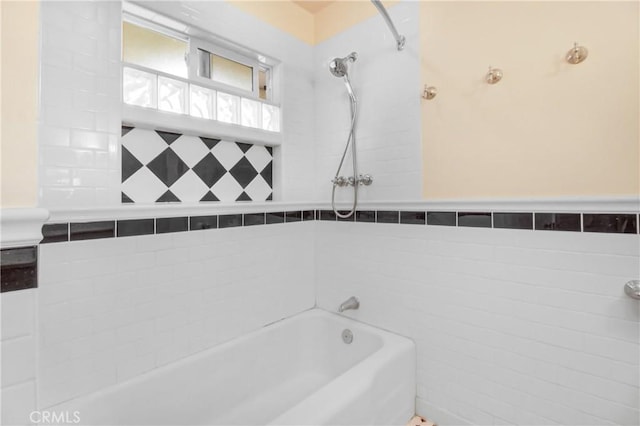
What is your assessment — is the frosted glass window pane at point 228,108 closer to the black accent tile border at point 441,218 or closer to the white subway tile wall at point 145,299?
the white subway tile wall at point 145,299

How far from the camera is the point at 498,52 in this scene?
1.36m

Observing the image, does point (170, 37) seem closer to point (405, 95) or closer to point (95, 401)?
point (405, 95)

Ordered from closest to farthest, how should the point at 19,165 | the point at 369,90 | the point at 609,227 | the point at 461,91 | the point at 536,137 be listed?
the point at 19,165, the point at 609,227, the point at 536,137, the point at 461,91, the point at 369,90

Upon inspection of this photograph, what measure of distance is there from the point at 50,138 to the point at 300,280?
142 cm

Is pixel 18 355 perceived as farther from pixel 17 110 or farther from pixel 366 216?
pixel 366 216

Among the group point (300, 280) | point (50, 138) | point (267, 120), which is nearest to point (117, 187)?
point (50, 138)

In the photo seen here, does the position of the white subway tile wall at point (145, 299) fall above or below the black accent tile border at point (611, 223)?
below

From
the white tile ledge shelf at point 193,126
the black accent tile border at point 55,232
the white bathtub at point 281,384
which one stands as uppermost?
the white tile ledge shelf at point 193,126

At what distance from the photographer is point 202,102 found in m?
1.63

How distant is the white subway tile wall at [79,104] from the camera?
1.13 meters

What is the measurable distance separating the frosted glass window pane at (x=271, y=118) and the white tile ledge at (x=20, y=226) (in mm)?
1326

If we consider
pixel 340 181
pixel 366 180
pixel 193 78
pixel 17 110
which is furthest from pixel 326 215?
pixel 17 110

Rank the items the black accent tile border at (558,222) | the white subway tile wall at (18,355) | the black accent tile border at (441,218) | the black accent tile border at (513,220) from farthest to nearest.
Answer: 1. the black accent tile border at (441,218)
2. the black accent tile border at (513,220)
3. the black accent tile border at (558,222)
4. the white subway tile wall at (18,355)

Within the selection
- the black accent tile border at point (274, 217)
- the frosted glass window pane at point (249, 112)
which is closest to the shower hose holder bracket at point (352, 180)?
the black accent tile border at point (274, 217)
